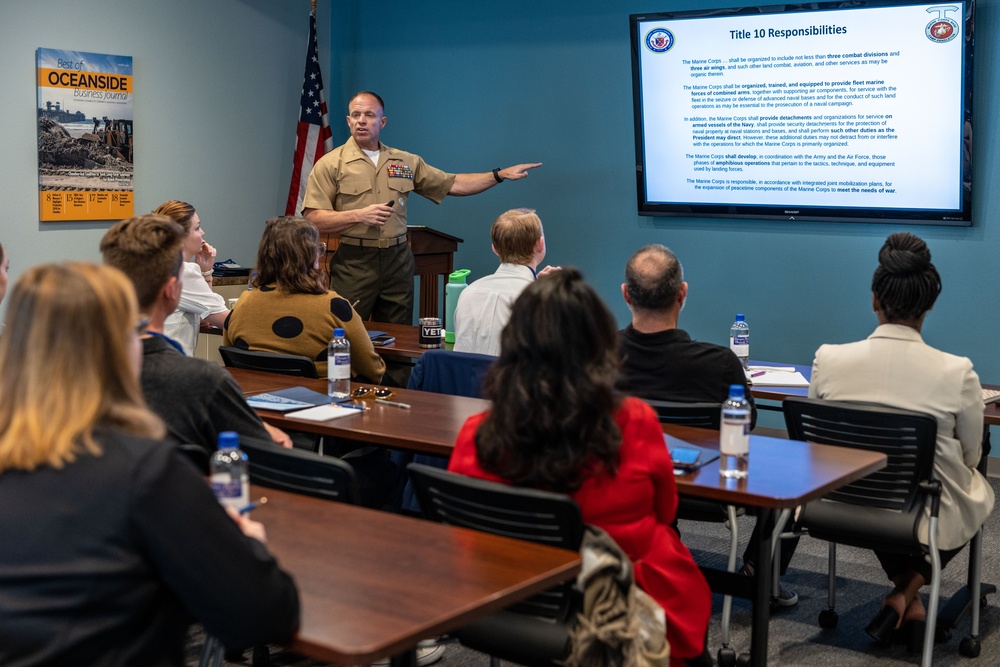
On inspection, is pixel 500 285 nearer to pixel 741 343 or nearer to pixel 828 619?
pixel 741 343

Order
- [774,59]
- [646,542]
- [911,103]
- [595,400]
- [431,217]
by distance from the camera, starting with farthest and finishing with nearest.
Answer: [431,217] → [774,59] → [911,103] → [646,542] → [595,400]

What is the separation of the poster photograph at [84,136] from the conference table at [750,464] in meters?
3.25

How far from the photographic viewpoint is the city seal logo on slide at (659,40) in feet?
21.0

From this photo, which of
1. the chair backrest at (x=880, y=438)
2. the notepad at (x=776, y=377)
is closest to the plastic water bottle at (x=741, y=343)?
the notepad at (x=776, y=377)

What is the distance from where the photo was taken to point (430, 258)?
696 cm

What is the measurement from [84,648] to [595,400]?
42.1 inches

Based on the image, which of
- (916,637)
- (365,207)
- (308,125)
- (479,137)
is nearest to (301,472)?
(916,637)

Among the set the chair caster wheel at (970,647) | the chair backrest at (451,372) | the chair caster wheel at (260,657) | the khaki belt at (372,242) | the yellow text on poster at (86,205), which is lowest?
the chair caster wheel at (970,647)

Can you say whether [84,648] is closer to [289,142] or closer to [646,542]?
[646,542]

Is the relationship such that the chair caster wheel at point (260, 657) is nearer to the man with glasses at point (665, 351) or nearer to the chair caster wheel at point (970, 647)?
the man with glasses at point (665, 351)

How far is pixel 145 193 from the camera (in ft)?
22.2

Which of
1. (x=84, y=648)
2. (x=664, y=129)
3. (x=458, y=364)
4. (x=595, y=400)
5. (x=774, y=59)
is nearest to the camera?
(x=84, y=648)

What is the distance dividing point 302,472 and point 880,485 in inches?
71.1

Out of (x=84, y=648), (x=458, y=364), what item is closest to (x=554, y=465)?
(x=84, y=648)
